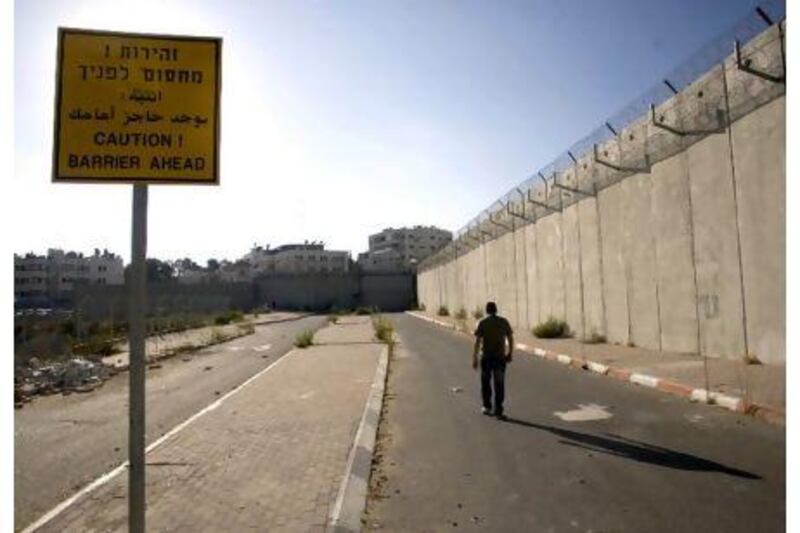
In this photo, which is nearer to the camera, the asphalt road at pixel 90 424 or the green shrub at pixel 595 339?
the asphalt road at pixel 90 424

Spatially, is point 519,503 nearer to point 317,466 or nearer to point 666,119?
point 317,466

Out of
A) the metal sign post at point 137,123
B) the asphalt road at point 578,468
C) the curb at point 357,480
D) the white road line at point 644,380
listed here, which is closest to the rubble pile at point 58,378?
the asphalt road at point 578,468

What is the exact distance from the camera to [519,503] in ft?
19.5

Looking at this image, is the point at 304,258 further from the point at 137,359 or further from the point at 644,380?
the point at 137,359

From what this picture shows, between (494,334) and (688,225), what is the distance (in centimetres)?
818

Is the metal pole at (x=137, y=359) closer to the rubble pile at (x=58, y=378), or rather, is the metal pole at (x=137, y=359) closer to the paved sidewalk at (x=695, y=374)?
the paved sidewalk at (x=695, y=374)

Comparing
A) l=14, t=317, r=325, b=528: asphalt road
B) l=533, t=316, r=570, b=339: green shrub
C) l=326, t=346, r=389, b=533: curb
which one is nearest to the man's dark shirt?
l=326, t=346, r=389, b=533: curb

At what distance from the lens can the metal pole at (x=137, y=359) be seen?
3.45 metres

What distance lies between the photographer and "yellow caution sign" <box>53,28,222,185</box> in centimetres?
342

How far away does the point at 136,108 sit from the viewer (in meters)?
3.50

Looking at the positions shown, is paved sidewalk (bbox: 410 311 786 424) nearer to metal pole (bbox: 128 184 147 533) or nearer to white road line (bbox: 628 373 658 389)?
white road line (bbox: 628 373 658 389)

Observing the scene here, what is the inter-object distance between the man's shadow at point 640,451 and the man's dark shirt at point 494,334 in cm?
174

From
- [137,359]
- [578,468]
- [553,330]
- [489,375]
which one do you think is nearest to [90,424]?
[489,375]

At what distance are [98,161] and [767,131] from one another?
13.1 metres
